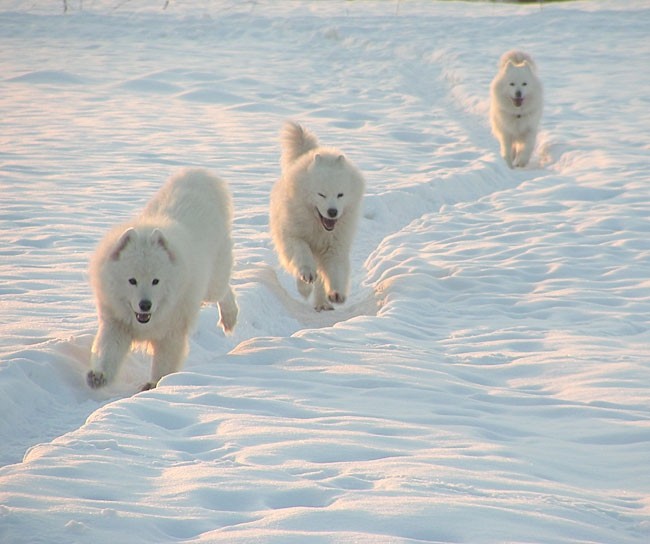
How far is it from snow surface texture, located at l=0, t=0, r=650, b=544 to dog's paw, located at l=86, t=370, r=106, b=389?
0.23 ft

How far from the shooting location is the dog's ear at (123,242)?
509cm

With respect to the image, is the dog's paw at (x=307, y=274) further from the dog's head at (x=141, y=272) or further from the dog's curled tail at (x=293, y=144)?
the dog's head at (x=141, y=272)

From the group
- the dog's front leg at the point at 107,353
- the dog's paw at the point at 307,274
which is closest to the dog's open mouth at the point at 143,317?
the dog's front leg at the point at 107,353

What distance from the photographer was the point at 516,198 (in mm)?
11016

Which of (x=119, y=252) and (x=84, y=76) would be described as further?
(x=84, y=76)

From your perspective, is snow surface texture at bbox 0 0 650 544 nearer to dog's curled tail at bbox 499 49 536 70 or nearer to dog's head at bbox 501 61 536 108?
dog's head at bbox 501 61 536 108

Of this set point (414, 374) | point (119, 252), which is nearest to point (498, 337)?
point (414, 374)

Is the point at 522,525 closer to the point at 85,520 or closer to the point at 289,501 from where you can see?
the point at 289,501

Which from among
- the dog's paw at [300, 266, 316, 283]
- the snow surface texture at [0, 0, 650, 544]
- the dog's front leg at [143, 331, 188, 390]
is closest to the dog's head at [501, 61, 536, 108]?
the snow surface texture at [0, 0, 650, 544]

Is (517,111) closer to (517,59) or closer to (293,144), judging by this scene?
(517,59)

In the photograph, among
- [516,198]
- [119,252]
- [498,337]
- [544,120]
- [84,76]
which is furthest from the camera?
[84,76]

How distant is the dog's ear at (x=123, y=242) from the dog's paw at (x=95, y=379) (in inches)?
25.5

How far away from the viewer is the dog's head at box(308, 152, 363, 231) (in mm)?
7379

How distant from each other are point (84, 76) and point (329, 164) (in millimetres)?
13368
